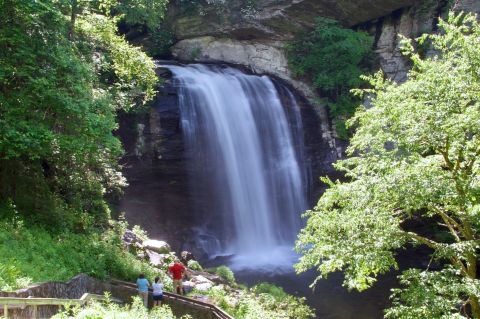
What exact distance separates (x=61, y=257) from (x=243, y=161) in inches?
566

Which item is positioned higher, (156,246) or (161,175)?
(161,175)

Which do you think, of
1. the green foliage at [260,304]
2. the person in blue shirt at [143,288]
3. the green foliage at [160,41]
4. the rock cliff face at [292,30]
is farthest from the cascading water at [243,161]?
the person in blue shirt at [143,288]

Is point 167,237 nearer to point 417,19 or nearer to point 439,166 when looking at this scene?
point 439,166

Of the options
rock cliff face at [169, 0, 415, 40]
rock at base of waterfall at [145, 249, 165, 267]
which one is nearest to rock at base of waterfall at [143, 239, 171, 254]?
rock at base of waterfall at [145, 249, 165, 267]

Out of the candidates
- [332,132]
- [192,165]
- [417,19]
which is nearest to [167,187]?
[192,165]

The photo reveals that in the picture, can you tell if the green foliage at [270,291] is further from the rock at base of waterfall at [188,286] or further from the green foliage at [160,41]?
the green foliage at [160,41]

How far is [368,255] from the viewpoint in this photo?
9125 millimetres

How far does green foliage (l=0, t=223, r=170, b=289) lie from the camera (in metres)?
9.88

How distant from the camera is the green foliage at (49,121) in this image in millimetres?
12055

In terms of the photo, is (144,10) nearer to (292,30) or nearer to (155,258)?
(292,30)

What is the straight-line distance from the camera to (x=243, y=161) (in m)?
25.6

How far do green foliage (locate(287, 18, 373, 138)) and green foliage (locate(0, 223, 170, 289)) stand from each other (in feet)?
56.3

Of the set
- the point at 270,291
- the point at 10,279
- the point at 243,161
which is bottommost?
the point at 270,291

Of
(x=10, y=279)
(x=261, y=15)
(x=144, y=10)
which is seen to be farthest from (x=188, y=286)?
(x=261, y=15)
